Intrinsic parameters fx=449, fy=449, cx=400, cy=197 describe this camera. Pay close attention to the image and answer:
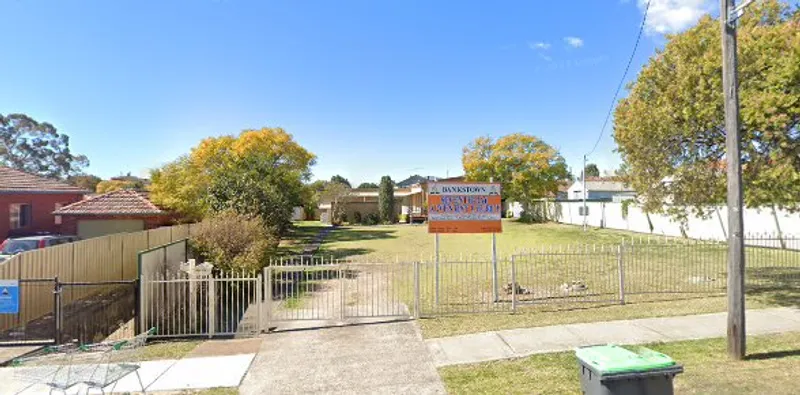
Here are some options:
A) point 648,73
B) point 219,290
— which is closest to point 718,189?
point 648,73

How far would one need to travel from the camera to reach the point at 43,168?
226ft

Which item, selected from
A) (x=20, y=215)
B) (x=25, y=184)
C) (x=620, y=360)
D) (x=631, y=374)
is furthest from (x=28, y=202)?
(x=631, y=374)

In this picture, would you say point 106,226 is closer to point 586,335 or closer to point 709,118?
point 586,335

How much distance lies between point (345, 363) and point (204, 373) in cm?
206

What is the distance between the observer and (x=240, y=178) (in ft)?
69.7

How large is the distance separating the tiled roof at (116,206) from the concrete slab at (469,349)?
16714 mm

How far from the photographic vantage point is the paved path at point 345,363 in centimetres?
600

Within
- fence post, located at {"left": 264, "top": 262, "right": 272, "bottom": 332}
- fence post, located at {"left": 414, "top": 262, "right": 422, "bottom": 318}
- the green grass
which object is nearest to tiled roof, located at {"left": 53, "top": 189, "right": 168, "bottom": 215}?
the green grass

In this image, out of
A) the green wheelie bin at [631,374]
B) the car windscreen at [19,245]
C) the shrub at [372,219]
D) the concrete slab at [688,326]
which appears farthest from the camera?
the shrub at [372,219]

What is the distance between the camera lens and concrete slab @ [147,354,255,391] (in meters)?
6.14

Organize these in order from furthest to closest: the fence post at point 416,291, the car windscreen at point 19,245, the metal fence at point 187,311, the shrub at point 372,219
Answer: the shrub at point 372,219 < the car windscreen at point 19,245 < the fence post at point 416,291 < the metal fence at point 187,311

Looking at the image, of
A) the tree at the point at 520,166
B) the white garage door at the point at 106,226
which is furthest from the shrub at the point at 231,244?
the tree at the point at 520,166

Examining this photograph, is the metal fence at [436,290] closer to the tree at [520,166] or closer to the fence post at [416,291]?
the fence post at [416,291]

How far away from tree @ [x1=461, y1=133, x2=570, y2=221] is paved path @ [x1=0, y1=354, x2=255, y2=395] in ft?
116
